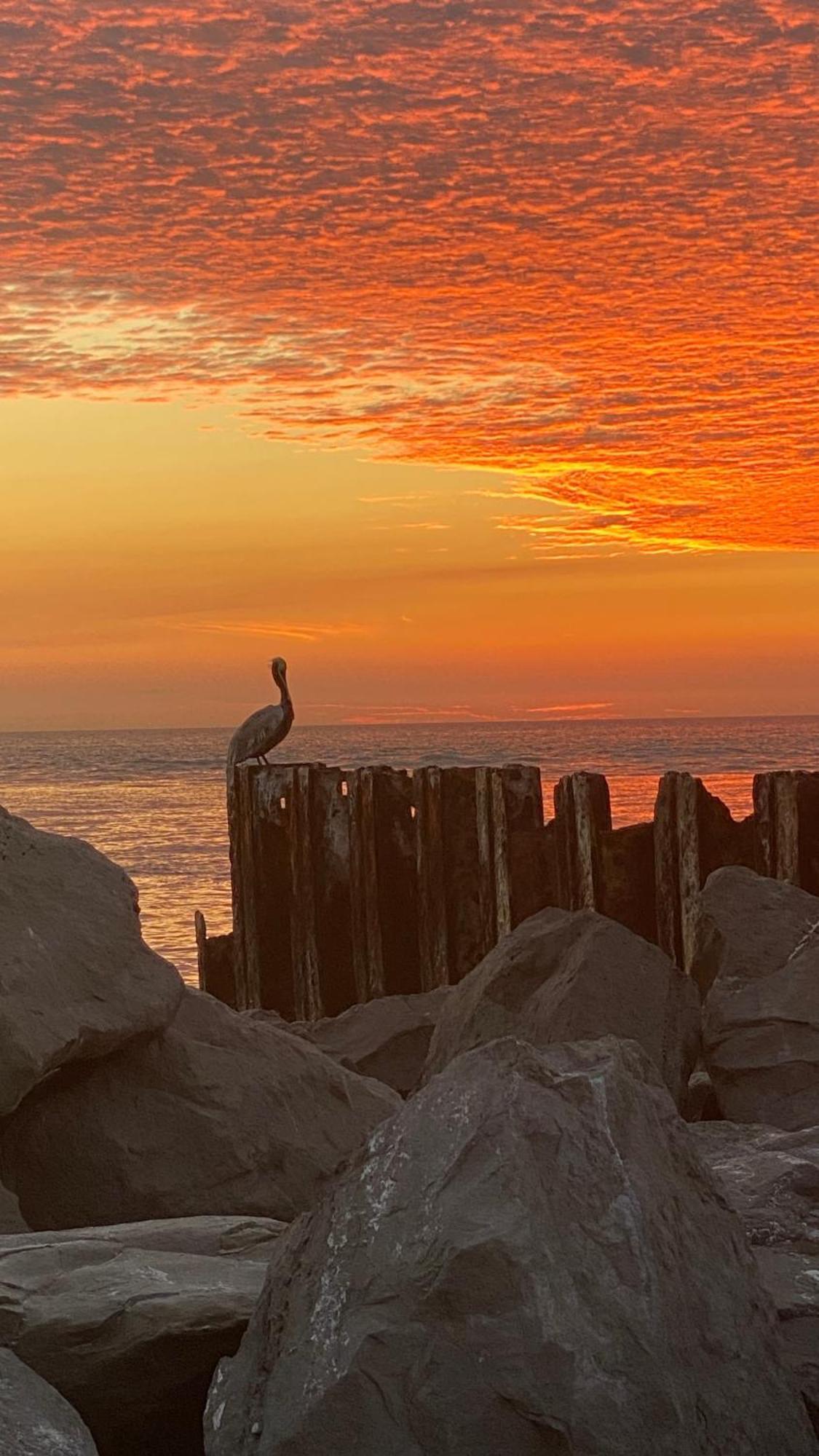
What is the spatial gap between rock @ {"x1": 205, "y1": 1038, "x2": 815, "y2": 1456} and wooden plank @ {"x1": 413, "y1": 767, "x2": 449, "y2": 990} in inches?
282

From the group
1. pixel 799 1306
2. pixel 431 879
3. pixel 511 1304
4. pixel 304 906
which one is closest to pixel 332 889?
pixel 304 906

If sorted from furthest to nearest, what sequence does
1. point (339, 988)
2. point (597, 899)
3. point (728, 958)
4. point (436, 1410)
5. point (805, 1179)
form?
point (339, 988) → point (597, 899) → point (728, 958) → point (805, 1179) → point (436, 1410)

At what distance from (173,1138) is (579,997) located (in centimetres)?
186

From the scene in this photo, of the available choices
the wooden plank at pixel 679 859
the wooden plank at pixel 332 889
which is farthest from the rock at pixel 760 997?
the wooden plank at pixel 332 889

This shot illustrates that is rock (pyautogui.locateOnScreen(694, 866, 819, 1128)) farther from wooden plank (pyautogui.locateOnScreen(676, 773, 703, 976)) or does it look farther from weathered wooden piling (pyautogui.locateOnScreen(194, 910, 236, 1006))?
weathered wooden piling (pyautogui.locateOnScreen(194, 910, 236, 1006))

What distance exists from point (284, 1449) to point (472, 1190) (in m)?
0.60

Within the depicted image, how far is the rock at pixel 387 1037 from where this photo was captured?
8680 mm

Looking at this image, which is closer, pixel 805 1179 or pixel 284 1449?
pixel 284 1449

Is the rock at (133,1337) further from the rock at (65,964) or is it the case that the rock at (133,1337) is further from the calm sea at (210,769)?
the calm sea at (210,769)

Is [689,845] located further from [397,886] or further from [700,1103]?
[700,1103]

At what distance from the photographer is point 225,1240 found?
4.29m

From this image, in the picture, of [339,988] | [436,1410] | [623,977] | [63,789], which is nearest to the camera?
[436,1410]

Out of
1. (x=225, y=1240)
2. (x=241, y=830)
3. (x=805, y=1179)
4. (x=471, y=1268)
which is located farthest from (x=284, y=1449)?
(x=241, y=830)

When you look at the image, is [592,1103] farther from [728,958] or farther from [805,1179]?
[728,958]
